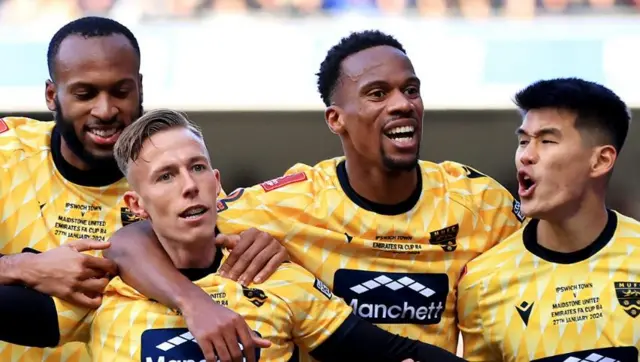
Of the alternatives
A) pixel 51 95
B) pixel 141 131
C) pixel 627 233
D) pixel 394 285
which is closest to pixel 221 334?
pixel 141 131

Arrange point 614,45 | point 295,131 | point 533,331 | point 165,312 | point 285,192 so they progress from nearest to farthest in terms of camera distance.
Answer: point 165,312 < point 533,331 < point 285,192 < point 295,131 < point 614,45

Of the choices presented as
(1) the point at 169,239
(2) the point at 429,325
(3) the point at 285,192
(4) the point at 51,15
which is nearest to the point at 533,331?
(2) the point at 429,325

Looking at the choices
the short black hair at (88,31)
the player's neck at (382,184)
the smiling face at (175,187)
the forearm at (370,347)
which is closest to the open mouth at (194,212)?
the smiling face at (175,187)

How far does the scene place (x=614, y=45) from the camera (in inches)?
295

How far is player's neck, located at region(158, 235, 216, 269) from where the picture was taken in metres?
3.13

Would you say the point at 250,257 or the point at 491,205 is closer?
the point at 250,257

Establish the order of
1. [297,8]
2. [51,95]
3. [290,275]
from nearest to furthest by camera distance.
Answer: [290,275] < [51,95] < [297,8]

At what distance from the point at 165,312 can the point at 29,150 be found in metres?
0.98

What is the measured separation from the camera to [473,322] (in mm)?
3453

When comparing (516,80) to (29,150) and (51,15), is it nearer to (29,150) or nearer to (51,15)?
(51,15)

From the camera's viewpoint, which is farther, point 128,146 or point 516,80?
point 516,80

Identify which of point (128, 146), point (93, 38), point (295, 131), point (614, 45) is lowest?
point (295, 131)

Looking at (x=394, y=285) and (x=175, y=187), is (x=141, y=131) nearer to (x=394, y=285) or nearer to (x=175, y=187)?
(x=175, y=187)

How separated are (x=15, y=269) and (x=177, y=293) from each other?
1.67 feet
